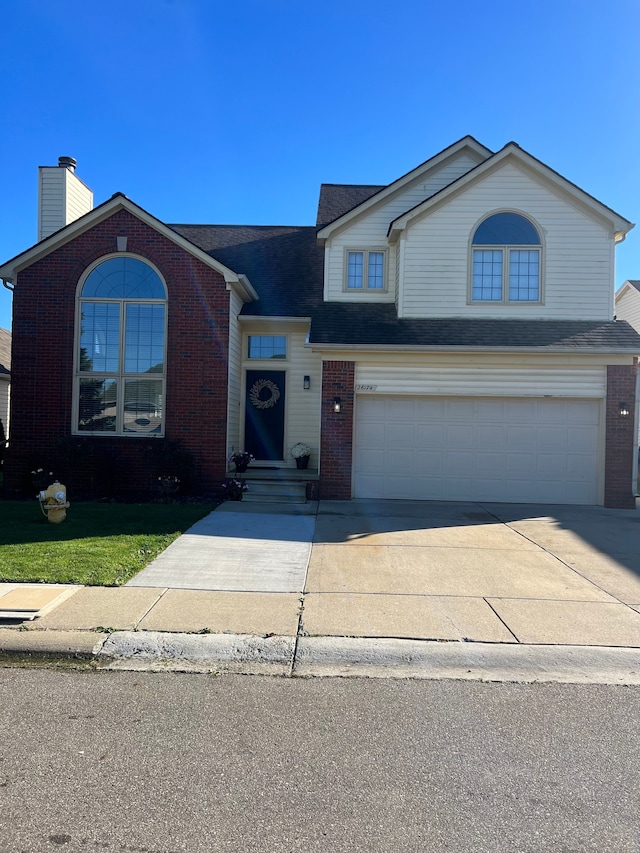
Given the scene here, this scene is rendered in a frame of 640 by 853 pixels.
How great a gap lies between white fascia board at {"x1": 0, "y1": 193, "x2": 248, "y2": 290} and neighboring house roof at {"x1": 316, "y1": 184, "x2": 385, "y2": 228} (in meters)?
5.00

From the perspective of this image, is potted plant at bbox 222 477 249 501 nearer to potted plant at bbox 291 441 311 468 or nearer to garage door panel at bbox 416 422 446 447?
potted plant at bbox 291 441 311 468

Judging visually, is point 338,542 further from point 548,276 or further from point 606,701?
point 548,276

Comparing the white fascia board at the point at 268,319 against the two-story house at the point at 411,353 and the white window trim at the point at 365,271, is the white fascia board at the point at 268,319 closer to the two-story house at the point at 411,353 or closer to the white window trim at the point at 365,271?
the two-story house at the point at 411,353

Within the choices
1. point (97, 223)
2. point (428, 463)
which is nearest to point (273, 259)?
point (97, 223)

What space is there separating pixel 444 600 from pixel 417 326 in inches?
297

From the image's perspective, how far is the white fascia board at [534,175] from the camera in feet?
41.5

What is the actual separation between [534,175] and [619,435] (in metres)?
5.65

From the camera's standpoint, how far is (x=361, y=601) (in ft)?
20.4

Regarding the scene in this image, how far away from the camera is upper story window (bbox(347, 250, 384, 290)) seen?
14.1 meters

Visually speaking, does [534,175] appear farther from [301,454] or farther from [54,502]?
[54,502]

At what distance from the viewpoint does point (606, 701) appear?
430 cm

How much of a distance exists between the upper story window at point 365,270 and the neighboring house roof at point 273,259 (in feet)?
3.04

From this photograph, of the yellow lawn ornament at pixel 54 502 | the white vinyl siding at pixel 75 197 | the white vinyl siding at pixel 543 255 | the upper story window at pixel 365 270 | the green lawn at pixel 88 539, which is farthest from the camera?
the white vinyl siding at pixel 75 197

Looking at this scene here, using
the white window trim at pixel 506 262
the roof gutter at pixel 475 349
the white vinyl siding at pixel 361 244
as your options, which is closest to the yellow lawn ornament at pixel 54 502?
→ the roof gutter at pixel 475 349
